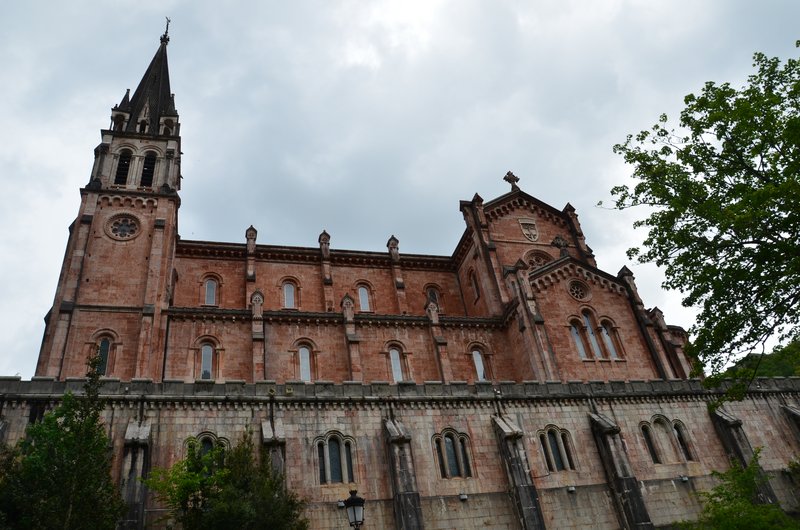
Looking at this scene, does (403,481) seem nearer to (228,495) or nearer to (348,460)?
(348,460)

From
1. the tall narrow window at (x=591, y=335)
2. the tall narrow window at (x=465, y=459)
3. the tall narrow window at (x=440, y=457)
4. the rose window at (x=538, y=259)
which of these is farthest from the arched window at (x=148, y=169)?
the tall narrow window at (x=591, y=335)

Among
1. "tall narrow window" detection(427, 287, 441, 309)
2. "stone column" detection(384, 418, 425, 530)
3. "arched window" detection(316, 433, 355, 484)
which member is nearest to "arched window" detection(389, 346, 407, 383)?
"tall narrow window" detection(427, 287, 441, 309)

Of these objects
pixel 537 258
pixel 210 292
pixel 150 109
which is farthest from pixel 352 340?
pixel 150 109

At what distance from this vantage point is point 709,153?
19797mm

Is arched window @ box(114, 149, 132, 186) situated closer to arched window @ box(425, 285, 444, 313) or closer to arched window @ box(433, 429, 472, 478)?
arched window @ box(425, 285, 444, 313)

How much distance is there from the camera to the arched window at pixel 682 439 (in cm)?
2820

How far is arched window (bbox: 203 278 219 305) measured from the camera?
37291 mm

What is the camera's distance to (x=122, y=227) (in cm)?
3566

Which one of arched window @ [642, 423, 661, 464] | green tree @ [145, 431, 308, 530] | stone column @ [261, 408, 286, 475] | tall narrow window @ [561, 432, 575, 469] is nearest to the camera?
green tree @ [145, 431, 308, 530]

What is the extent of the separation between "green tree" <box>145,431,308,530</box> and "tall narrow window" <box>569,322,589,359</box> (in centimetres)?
2155

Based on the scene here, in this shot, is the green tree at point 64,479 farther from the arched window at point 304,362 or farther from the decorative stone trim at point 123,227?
the decorative stone trim at point 123,227

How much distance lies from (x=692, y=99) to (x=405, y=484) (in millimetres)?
17611

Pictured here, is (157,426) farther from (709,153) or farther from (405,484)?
(709,153)

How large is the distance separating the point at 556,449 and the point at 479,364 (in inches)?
403
